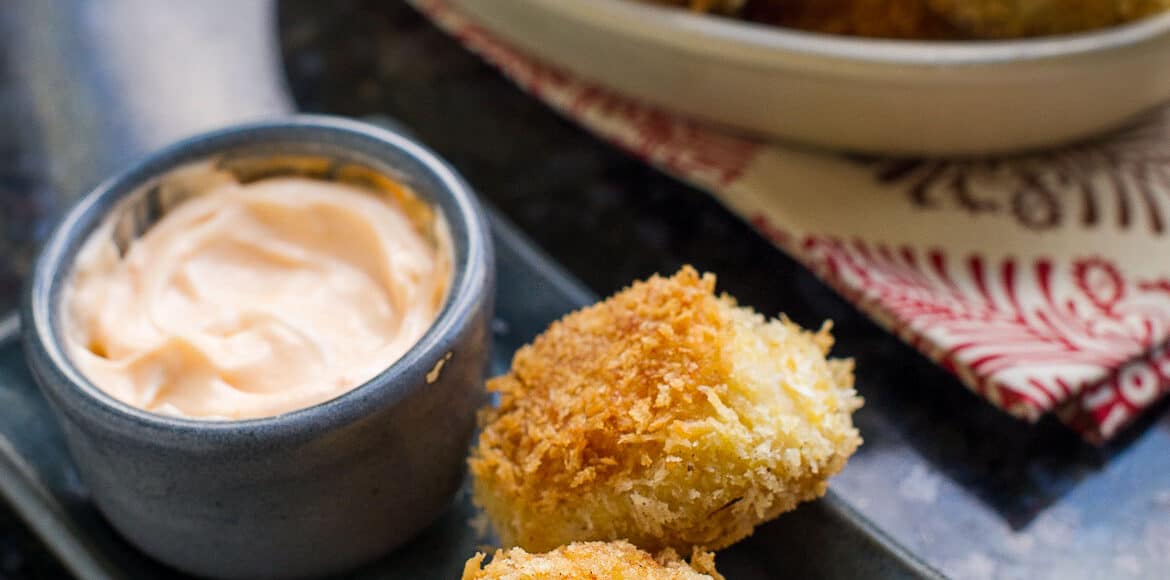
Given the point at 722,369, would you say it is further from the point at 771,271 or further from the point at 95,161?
the point at 95,161

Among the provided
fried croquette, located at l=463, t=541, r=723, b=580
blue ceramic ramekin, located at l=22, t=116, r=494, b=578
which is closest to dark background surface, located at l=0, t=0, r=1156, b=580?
blue ceramic ramekin, located at l=22, t=116, r=494, b=578

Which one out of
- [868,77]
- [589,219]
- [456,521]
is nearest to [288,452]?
[456,521]

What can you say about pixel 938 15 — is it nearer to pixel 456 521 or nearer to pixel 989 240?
pixel 989 240

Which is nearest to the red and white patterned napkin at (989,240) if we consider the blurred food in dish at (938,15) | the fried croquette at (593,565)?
the blurred food in dish at (938,15)

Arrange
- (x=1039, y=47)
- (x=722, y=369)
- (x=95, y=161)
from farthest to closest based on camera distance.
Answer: (x=95, y=161), (x=1039, y=47), (x=722, y=369)

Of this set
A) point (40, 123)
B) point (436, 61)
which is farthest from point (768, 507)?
point (40, 123)

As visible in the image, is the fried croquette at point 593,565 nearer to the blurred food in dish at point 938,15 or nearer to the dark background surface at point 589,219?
the dark background surface at point 589,219
